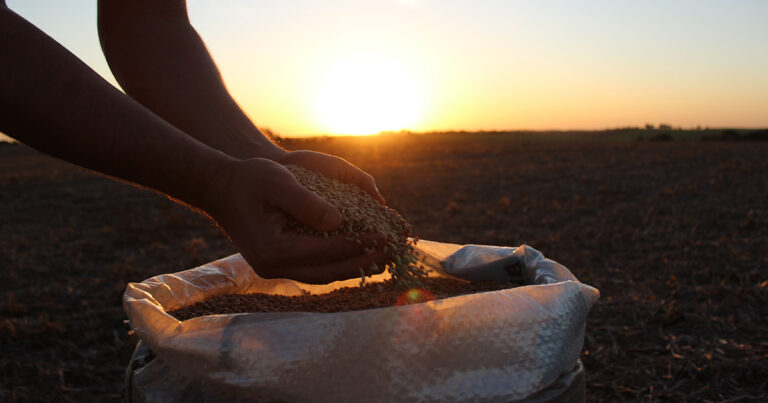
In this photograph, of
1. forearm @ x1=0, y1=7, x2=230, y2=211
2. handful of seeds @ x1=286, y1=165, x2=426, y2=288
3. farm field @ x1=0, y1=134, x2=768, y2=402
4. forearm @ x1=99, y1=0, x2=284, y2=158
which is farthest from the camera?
farm field @ x1=0, y1=134, x2=768, y2=402

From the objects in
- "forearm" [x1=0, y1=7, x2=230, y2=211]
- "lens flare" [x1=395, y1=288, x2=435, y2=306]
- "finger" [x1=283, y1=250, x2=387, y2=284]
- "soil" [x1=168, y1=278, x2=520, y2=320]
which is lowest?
"soil" [x1=168, y1=278, x2=520, y2=320]

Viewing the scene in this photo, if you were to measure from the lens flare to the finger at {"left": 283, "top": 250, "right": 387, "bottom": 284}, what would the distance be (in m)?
0.15

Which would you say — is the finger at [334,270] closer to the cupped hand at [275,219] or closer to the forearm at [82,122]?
the cupped hand at [275,219]

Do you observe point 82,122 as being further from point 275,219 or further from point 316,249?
point 316,249

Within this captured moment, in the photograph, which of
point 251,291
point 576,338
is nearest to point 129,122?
point 251,291

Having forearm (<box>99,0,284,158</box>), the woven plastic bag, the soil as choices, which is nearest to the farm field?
the soil

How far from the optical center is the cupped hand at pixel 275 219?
3.32 ft

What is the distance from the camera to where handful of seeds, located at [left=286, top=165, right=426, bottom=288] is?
4.08ft

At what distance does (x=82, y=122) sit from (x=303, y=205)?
0.43 meters

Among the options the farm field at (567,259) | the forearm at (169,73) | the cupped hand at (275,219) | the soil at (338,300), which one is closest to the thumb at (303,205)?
the cupped hand at (275,219)

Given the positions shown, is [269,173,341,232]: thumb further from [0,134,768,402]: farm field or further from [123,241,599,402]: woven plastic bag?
[0,134,768,402]: farm field

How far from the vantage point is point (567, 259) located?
3672 mm

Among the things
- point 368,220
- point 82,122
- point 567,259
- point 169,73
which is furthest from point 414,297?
point 567,259

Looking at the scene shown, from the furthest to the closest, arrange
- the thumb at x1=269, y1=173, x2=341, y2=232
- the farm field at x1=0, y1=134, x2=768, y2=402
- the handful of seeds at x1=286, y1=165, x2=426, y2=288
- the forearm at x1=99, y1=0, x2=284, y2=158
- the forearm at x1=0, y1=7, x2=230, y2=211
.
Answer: the farm field at x1=0, y1=134, x2=768, y2=402
the forearm at x1=99, y1=0, x2=284, y2=158
the handful of seeds at x1=286, y1=165, x2=426, y2=288
the thumb at x1=269, y1=173, x2=341, y2=232
the forearm at x1=0, y1=7, x2=230, y2=211
